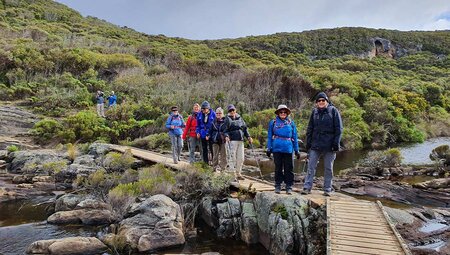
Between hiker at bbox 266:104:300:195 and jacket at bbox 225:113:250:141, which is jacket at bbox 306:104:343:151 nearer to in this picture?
hiker at bbox 266:104:300:195

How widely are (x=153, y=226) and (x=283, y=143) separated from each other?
147 inches

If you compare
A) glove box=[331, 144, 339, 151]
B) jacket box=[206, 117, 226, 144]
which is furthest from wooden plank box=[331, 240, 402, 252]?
jacket box=[206, 117, 226, 144]

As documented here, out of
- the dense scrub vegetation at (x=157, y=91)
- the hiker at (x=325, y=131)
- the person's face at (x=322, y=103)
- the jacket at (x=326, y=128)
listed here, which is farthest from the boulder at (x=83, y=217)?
the dense scrub vegetation at (x=157, y=91)

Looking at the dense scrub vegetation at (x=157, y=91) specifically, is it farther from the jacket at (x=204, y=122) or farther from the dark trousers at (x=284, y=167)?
the dark trousers at (x=284, y=167)

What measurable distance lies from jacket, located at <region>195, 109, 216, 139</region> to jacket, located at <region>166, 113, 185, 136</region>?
1.44 metres

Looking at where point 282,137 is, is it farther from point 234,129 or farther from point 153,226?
point 153,226

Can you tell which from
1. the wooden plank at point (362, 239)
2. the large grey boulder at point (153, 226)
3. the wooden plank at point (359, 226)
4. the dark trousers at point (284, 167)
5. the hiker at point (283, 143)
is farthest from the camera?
the dark trousers at point (284, 167)

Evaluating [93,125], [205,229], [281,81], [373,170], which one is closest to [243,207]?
[205,229]

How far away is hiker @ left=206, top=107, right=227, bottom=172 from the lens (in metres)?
11.7

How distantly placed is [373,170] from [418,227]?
10.2 meters

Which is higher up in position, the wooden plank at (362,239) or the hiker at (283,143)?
the hiker at (283,143)

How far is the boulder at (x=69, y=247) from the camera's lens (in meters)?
8.88

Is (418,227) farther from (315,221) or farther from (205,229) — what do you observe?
(205,229)

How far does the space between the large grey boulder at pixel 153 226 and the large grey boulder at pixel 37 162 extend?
815cm
